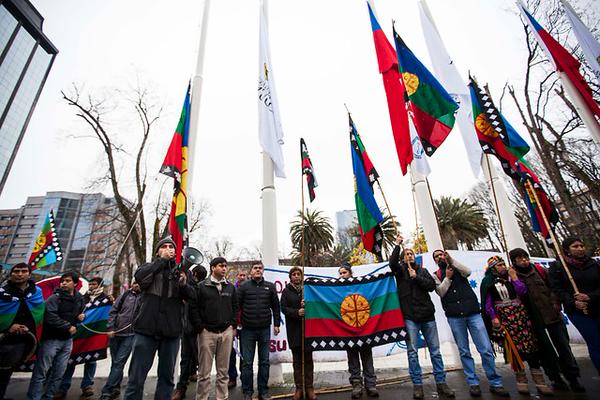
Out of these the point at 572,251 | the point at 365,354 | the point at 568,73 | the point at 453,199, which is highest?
the point at 453,199

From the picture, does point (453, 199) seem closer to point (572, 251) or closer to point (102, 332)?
point (572, 251)

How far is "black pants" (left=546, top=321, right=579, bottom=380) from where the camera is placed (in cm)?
404

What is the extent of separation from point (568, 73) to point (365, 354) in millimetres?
6923

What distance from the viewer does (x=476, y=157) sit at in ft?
23.2

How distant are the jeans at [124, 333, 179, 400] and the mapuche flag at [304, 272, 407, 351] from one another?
2.16 metres

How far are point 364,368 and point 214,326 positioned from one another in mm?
2600

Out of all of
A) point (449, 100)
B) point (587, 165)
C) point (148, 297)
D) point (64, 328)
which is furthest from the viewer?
point (587, 165)

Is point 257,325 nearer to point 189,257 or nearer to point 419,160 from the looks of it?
point 189,257

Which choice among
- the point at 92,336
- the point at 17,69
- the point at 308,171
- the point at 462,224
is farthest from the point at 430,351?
the point at 17,69

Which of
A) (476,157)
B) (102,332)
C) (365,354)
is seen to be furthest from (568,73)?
(102,332)

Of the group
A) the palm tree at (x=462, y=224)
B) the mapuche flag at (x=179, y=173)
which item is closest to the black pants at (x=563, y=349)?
the mapuche flag at (x=179, y=173)

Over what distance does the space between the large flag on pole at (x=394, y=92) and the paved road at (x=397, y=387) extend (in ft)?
13.0

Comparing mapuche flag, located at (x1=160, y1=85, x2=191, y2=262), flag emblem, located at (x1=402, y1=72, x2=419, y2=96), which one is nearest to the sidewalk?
mapuche flag, located at (x1=160, y1=85, x2=191, y2=262)

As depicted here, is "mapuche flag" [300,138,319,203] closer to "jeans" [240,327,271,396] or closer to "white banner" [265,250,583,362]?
"white banner" [265,250,583,362]
